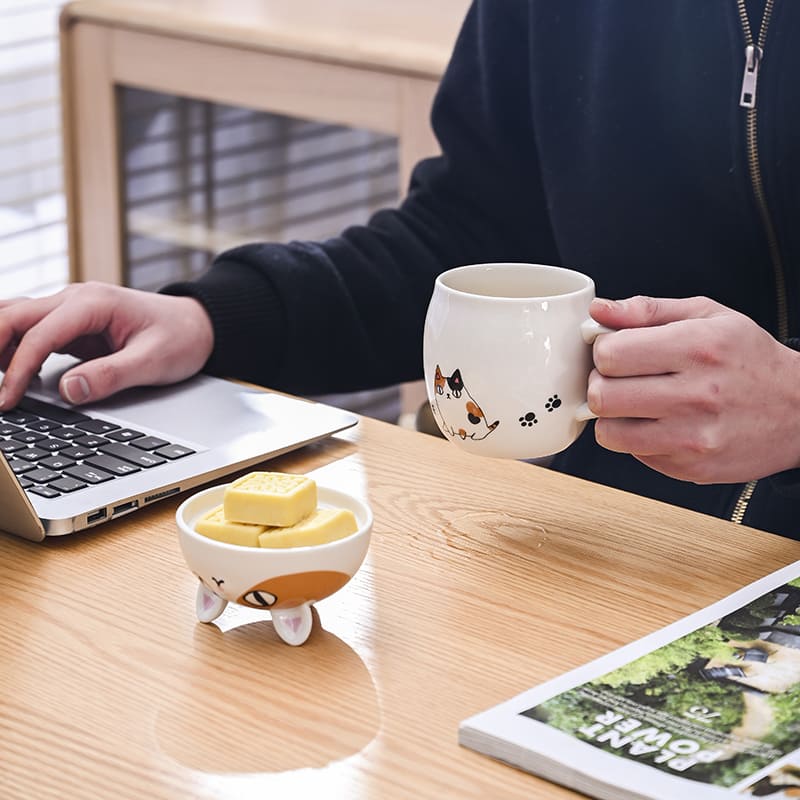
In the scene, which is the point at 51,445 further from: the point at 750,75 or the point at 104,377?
the point at 750,75

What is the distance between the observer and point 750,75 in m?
0.95

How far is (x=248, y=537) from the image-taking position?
1.87ft

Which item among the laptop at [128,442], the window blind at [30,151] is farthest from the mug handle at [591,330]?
the window blind at [30,151]

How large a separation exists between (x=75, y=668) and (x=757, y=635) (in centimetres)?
31

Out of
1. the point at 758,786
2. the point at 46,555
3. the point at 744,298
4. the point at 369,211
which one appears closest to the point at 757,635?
the point at 758,786

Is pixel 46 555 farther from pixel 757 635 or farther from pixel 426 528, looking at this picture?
pixel 757 635

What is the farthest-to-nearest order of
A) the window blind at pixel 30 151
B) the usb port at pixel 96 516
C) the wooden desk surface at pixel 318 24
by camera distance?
the window blind at pixel 30 151
the wooden desk surface at pixel 318 24
the usb port at pixel 96 516

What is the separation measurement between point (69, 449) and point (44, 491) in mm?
66

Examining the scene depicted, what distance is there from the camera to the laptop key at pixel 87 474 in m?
0.73

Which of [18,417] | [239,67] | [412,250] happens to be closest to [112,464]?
[18,417]

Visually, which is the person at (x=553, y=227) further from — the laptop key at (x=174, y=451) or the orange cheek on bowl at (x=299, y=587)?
the orange cheek on bowl at (x=299, y=587)

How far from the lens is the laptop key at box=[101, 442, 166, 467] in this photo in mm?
761

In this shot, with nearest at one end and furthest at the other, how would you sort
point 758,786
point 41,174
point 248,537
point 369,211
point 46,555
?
point 758,786 → point 248,537 → point 46,555 → point 369,211 → point 41,174

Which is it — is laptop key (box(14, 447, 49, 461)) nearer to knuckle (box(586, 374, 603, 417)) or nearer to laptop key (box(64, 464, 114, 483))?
laptop key (box(64, 464, 114, 483))
